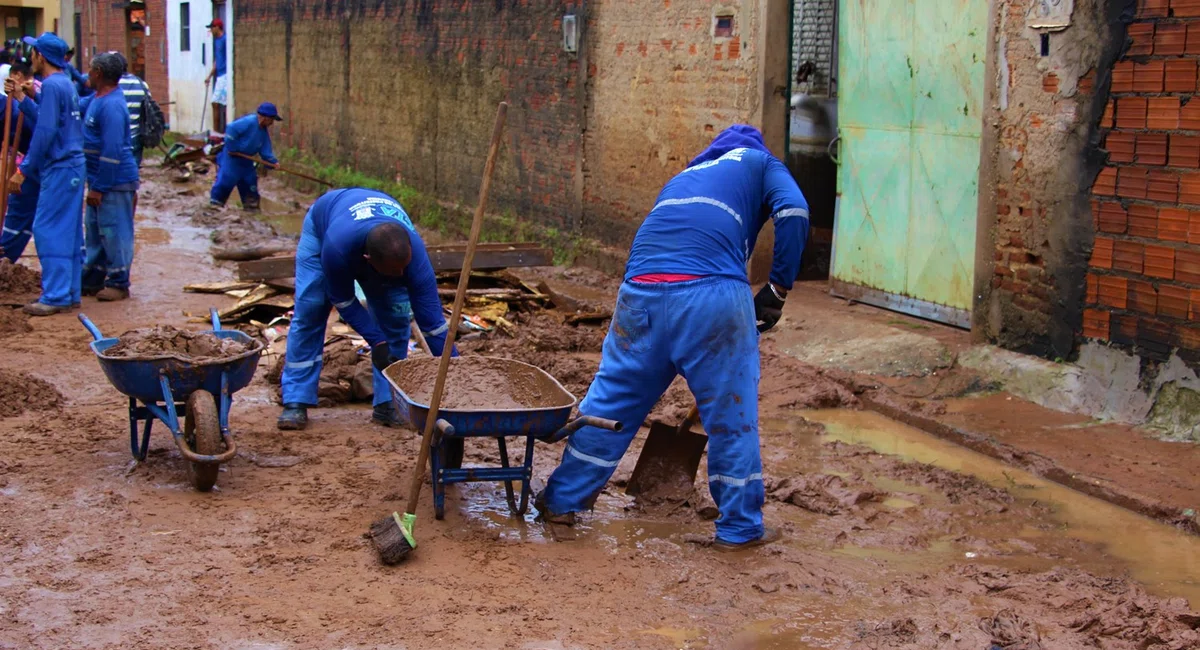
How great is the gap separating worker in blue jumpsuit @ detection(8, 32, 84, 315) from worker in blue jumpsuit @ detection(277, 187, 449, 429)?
→ 371 centimetres

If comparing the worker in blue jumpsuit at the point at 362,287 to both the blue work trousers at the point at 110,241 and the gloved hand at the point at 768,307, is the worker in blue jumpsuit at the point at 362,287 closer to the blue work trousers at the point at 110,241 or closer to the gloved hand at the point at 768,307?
the gloved hand at the point at 768,307

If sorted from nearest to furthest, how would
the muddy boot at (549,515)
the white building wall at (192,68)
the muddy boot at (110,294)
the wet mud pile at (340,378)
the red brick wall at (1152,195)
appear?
1. the muddy boot at (549,515)
2. the red brick wall at (1152,195)
3. the wet mud pile at (340,378)
4. the muddy boot at (110,294)
5. the white building wall at (192,68)

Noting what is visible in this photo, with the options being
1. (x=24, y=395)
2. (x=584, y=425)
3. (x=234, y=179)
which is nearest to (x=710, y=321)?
(x=584, y=425)

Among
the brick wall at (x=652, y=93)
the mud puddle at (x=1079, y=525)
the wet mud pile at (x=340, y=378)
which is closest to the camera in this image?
the mud puddle at (x=1079, y=525)

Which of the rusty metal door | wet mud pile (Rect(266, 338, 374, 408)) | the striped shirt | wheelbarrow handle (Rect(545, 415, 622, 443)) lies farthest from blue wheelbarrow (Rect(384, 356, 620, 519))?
the striped shirt

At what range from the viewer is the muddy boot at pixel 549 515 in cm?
552

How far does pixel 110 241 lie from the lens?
33.9ft

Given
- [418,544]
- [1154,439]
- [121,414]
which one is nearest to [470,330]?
[121,414]

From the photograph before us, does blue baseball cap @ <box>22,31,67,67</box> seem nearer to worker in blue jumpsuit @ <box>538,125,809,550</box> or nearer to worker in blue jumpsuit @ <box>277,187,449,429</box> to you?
worker in blue jumpsuit @ <box>277,187,449,429</box>

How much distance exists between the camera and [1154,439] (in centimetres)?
664

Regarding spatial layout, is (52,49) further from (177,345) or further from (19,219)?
(177,345)

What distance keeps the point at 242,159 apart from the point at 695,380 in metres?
12.4

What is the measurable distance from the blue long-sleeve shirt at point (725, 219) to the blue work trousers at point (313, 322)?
1.94m

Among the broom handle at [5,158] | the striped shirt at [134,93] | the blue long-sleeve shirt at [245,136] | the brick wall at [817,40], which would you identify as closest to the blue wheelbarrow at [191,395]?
the broom handle at [5,158]
